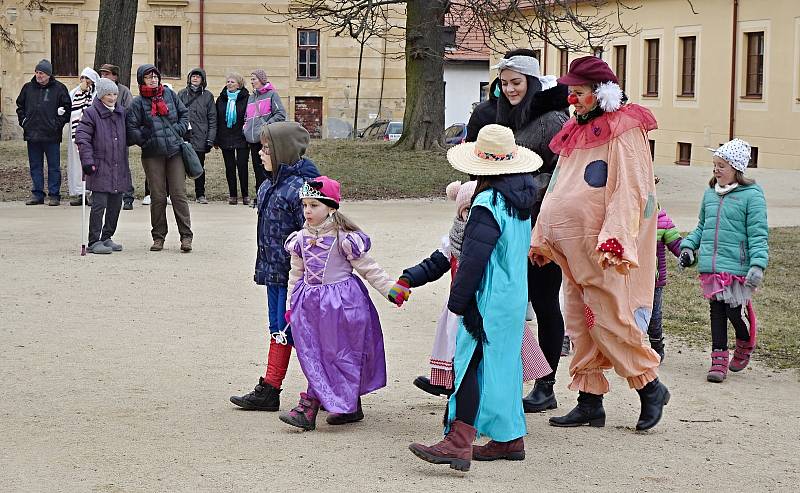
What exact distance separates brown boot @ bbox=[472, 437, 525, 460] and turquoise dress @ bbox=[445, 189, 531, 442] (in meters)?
0.07

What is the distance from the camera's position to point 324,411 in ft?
22.3

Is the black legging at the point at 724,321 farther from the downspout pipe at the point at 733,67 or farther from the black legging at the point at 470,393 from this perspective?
the downspout pipe at the point at 733,67

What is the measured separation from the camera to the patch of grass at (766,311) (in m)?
8.97

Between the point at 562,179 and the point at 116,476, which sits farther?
the point at 562,179

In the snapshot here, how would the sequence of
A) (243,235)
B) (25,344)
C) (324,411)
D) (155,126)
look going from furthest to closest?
(243,235)
(155,126)
(25,344)
(324,411)

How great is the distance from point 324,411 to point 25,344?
2.59 meters

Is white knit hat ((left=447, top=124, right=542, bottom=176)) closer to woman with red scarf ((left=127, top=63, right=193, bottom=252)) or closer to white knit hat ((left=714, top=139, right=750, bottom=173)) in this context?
white knit hat ((left=714, top=139, right=750, bottom=173))

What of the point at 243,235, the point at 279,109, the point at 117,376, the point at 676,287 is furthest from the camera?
the point at 279,109

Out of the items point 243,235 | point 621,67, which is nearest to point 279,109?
point 243,235

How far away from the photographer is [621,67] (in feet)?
135

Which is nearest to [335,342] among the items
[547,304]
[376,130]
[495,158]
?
[547,304]

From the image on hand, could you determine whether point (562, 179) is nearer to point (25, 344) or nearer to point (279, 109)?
point (25, 344)

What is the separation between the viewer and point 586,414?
6574 mm

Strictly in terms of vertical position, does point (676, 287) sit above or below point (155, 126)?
below
